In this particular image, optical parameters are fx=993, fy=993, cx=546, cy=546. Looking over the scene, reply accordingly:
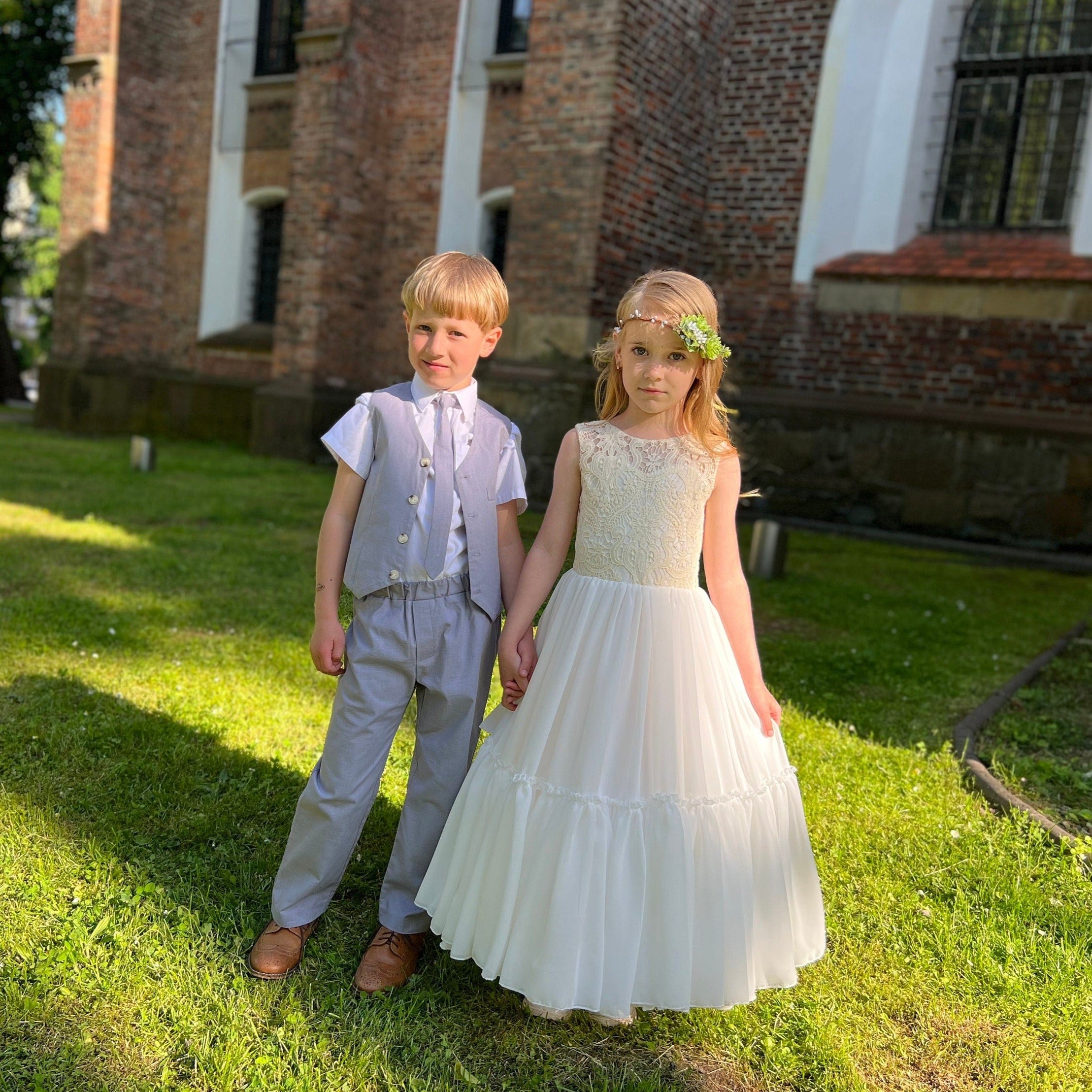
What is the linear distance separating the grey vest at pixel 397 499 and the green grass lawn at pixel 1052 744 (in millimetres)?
2308

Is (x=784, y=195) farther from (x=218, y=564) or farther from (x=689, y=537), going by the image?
(x=689, y=537)

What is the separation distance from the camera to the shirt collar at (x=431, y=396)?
7.41ft

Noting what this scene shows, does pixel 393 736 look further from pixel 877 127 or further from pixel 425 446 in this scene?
pixel 877 127

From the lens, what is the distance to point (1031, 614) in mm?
6613

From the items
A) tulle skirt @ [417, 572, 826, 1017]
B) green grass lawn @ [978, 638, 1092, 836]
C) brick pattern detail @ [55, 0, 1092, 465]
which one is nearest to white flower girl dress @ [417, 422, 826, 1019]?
tulle skirt @ [417, 572, 826, 1017]

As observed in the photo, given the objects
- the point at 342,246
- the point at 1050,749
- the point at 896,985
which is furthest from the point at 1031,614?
the point at 342,246

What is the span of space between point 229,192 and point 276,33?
229cm

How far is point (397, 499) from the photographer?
2225 millimetres

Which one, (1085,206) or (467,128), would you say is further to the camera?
(467,128)

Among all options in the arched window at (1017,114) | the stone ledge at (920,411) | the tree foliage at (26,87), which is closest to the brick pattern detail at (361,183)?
the stone ledge at (920,411)

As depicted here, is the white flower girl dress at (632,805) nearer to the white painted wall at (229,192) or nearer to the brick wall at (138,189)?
the white painted wall at (229,192)

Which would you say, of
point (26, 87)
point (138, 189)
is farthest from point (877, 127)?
point (26, 87)

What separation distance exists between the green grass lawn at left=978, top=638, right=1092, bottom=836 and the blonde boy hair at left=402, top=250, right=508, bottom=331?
8.40 ft

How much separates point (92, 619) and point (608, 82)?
6.29 metres
